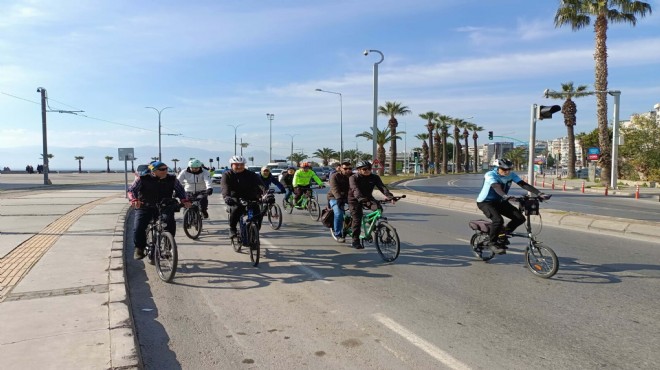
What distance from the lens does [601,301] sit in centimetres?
563

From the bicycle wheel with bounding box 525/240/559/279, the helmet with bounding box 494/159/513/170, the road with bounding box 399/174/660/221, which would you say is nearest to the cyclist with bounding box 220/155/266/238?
the helmet with bounding box 494/159/513/170

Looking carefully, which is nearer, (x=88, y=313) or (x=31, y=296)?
(x=88, y=313)

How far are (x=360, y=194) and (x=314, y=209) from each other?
20.2 ft

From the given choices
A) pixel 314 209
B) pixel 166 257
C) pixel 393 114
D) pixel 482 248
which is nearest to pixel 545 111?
pixel 314 209

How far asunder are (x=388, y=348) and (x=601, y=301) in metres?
3.01

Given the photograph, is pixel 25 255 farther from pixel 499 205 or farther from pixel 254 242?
pixel 499 205

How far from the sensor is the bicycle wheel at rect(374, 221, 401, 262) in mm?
7829

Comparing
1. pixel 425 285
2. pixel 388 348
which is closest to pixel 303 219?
pixel 425 285

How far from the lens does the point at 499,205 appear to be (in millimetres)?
7426

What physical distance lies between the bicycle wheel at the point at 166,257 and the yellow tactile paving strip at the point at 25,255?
5.73ft

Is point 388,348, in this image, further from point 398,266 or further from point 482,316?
point 398,266

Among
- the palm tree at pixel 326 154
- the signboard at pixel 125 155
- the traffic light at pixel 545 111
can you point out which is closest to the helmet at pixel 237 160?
the traffic light at pixel 545 111

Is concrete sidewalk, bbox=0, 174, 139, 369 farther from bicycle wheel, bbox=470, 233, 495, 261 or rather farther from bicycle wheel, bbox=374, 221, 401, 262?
bicycle wheel, bbox=470, 233, 495, 261

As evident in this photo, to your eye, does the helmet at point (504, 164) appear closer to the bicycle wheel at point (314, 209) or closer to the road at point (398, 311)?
the road at point (398, 311)
